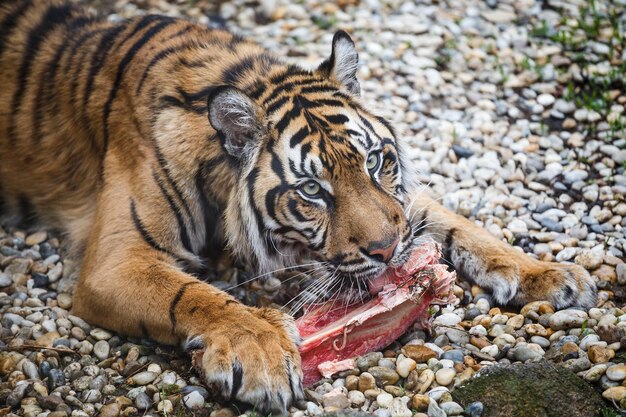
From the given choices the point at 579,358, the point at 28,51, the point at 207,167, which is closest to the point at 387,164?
the point at 207,167

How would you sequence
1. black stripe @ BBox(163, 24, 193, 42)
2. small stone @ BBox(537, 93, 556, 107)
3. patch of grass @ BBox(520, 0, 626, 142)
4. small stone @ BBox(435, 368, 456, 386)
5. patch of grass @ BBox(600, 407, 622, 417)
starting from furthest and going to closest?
small stone @ BBox(537, 93, 556, 107), patch of grass @ BBox(520, 0, 626, 142), black stripe @ BBox(163, 24, 193, 42), small stone @ BBox(435, 368, 456, 386), patch of grass @ BBox(600, 407, 622, 417)

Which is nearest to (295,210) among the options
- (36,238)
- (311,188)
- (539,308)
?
(311,188)

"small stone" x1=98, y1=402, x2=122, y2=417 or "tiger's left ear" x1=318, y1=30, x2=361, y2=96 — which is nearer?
"small stone" x1=98, y1=402, x2=122, y2=417

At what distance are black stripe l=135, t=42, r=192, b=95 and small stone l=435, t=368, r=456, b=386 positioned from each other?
1736 millimetres

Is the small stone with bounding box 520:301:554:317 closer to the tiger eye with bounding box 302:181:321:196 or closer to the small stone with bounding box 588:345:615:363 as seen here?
the small stone with bounding box 588:345:615:363

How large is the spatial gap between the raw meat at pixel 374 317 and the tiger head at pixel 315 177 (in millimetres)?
103

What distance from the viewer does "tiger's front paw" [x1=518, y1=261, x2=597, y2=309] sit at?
325 centimetres

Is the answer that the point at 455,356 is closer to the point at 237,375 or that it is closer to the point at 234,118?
the point at 237,375

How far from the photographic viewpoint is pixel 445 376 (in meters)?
2.91

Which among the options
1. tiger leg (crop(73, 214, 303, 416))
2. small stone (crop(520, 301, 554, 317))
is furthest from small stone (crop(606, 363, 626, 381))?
tiger leg (crop(73, 214, 303, 416))

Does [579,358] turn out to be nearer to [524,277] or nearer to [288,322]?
[524,277]

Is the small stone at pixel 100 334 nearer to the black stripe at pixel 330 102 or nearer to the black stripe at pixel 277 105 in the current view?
the black stripe at pixel 277 105

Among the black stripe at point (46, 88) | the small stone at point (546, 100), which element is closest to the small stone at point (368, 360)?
the black stripe at point (46, 88)

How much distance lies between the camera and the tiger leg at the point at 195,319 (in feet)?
9.00
